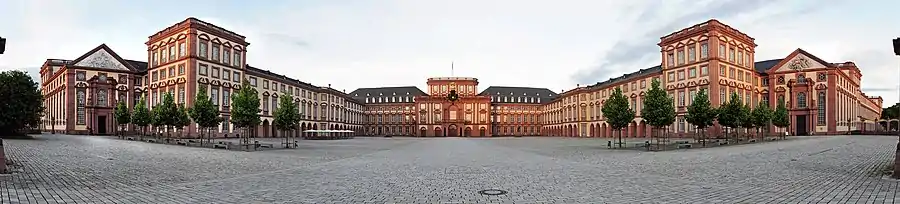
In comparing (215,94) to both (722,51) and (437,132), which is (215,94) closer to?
(722,51)

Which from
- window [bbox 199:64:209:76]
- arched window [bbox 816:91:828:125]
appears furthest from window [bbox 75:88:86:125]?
arched window [bbox 816:91:828:125]

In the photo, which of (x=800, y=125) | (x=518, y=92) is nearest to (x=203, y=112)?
(x=800, y=125)

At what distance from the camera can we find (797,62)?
84312mm

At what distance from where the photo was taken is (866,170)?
57.0 ft

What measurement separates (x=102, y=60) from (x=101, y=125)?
9.11 m

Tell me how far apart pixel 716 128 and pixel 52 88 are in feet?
308

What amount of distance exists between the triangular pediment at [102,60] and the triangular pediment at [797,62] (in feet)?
311

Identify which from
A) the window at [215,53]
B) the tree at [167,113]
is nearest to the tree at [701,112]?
the tree at [167,113]

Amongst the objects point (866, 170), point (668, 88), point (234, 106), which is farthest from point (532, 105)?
point (866, 170)

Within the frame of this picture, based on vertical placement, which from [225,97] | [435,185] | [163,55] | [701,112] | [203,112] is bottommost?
[435,185]

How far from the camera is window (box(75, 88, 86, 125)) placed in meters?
77.6

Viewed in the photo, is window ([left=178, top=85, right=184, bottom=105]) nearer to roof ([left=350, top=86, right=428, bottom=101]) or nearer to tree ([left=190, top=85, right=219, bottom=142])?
tree ([left=190, top=85, right=219, bottom=142])

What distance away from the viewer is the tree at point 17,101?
146 ft

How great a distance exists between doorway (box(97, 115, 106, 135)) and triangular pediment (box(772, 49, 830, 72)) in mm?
96835
